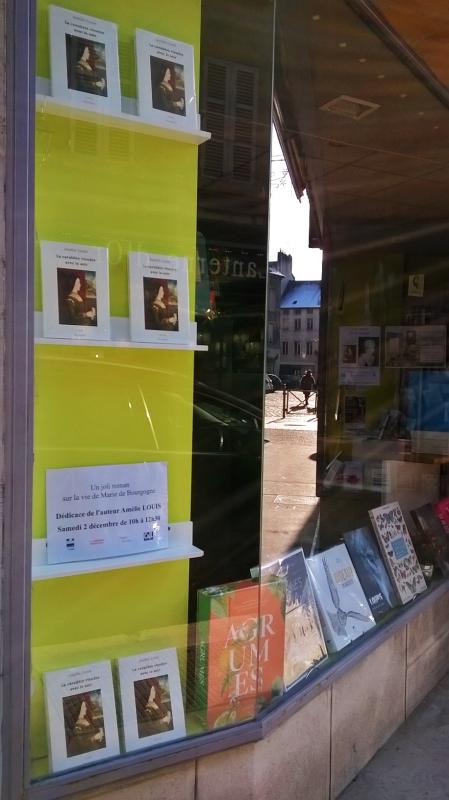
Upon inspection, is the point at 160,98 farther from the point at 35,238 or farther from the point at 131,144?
the point at 35,238

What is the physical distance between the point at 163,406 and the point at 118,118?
83cm

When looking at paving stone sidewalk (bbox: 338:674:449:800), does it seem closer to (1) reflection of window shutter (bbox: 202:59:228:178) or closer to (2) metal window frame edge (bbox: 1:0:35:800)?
(2) metal window frame edge (bbox: 1:0:35:800)

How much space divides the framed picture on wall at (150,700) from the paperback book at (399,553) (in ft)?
4.29

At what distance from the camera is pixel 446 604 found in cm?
335

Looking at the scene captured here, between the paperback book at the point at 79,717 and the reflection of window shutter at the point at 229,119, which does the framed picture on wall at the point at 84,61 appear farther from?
the paperback book at the point at 79,717

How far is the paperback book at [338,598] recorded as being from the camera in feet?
8.62

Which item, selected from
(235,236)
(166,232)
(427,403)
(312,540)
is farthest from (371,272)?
(166,232)

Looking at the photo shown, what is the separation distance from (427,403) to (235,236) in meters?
2.95

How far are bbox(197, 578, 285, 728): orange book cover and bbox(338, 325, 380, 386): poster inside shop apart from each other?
2.76m

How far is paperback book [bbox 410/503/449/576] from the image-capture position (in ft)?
11.2

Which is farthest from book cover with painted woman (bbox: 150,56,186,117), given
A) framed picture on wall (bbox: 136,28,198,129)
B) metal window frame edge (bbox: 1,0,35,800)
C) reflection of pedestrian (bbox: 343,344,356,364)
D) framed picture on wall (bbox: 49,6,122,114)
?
reflection of pedestrian (bbox: 343,344,356,364)

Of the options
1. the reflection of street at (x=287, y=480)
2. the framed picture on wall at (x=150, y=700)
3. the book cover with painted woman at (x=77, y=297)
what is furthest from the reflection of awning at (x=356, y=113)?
the framed picture on wall at (x=150, y=700)

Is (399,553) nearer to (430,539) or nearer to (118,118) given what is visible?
(430,539)

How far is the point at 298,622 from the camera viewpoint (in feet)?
8.17
